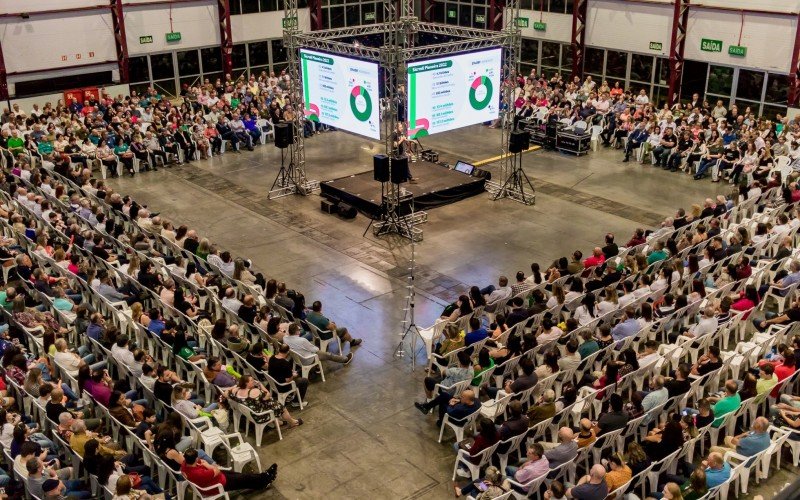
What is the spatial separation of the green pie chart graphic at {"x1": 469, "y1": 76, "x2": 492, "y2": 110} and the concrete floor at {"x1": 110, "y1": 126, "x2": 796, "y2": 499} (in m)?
2.08

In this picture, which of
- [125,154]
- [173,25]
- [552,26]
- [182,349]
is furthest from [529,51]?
[182,349]

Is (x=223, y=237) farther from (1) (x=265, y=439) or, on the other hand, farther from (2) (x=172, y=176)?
(1) (x=265, y=439)

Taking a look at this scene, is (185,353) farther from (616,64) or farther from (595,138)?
(616,64)

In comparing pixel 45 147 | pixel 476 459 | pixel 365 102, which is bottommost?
pixel 476 459

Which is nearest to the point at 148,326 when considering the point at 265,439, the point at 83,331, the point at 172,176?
the point at 83,331

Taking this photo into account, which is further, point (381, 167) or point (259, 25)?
point (259, 25)

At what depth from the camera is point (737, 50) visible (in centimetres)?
2425

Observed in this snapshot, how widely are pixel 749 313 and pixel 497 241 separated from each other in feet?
18.7

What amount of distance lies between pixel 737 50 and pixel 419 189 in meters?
11.3

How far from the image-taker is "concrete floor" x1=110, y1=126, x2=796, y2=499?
10.2m

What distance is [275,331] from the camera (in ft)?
38.3

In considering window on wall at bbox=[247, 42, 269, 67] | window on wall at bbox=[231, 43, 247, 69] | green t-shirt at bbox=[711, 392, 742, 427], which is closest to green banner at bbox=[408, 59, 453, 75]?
green t-shirt at bbox=[711, 392, 742, 427]

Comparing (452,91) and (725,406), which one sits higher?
(452,91)

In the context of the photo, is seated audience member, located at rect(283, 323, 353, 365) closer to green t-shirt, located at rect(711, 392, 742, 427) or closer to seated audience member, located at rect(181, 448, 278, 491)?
seated audience member, located at rect(181, 448, 278, 491)
